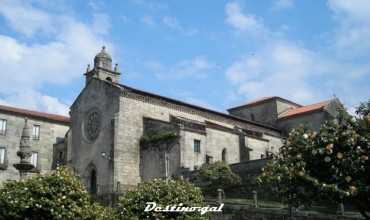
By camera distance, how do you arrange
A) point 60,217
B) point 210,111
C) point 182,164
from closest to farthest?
point 60,217 < point 182,164 < point 210,111

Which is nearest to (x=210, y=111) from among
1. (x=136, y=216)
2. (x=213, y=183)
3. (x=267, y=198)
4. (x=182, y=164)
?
(x=182, y=164)

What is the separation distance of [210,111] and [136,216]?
33637 mm

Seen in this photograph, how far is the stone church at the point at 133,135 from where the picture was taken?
1703 inches

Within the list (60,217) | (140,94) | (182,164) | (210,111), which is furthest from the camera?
(210,111)

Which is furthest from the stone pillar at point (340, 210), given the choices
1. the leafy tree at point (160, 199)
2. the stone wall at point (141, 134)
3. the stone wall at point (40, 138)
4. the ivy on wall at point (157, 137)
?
the stone wall at point (40, 138)

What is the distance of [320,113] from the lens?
55.7 m

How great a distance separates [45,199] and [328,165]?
987 centimetres

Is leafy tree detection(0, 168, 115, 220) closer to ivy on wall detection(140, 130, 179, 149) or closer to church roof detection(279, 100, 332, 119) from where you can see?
ivy on wall detection(140, 130, 179, 149)

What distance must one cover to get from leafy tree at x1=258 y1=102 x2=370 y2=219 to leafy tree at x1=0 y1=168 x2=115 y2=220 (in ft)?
22.7

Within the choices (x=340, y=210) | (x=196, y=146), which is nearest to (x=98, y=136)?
(x=196, y=146)

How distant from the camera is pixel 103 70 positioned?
53562mm

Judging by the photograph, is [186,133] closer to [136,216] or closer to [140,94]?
[140,94]

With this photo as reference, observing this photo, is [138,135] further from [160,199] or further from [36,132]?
[160,199]

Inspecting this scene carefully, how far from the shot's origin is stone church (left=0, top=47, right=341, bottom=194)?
142ft
